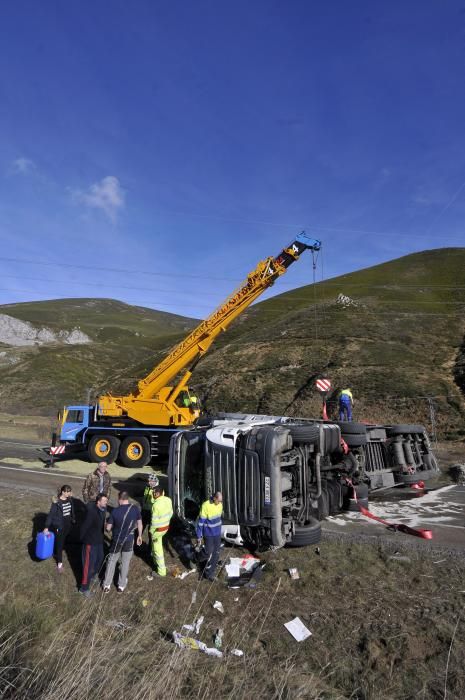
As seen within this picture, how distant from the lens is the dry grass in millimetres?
3385

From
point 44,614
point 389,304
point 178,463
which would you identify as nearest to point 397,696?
point 44,614

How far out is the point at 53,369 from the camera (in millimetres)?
54250

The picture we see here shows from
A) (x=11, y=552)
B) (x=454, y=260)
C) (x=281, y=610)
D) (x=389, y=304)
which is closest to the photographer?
(x=281, y=610)

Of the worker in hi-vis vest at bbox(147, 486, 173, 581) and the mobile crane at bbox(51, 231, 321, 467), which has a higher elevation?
the mobile crane at bbox(51, 231, 321, 467)

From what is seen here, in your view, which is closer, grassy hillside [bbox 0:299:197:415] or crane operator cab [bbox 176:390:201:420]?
Answer: crane operator cab [bbox 176:390:201:420]

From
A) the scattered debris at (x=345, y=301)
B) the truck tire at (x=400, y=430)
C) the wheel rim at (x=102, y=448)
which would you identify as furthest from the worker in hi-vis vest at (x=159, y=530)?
the scattered debris at (x=345, y=301)

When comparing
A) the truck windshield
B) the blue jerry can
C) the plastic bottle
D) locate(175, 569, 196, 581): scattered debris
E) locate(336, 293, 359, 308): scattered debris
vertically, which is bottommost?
the plastic bottle

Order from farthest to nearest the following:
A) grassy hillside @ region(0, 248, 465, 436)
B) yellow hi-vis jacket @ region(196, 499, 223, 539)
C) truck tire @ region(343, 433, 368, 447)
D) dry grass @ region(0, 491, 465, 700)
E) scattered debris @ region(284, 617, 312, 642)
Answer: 1. grassy hillside @ region(0, 248, 465, 436)
2. truck tire @ region(343, 433, 368, 447)
3. yellow hi-vis jacket @ region(196, 499, 223, 539)
4. scattered debris @ region(284, 617, 312, 642)
5. dry grass @ region(0, 491, 465, 700)

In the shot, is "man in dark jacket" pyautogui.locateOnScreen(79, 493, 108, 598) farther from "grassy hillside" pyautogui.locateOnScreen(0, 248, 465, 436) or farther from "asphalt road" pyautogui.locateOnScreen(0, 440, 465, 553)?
"grassy hillside" pyautogui.locateOnScreen(0, 248, 465, 436)

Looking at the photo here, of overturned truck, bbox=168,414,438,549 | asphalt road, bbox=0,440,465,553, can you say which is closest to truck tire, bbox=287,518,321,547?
overturned truck, bbox=168,414,438,549

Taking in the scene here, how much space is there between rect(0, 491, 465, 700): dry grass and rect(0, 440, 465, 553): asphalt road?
92 cm

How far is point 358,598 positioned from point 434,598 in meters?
1.09

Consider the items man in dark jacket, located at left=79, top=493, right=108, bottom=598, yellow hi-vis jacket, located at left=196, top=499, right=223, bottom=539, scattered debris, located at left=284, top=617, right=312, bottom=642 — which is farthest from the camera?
yellow hi-vis jacket, located at left=196, top=499, right=223, bottom=539

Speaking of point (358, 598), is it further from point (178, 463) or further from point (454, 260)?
point (454, 260)
